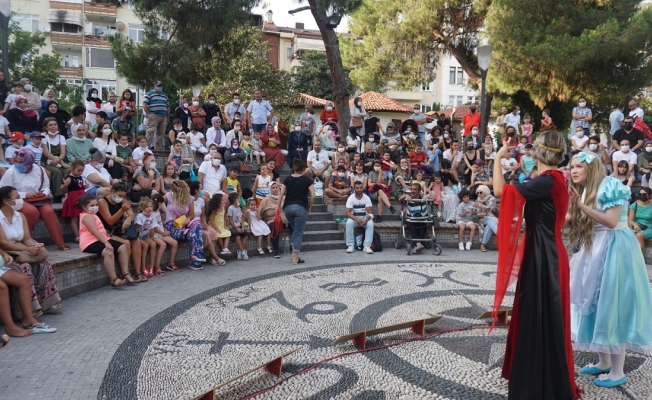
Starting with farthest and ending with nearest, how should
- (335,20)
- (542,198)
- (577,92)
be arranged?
(577,92) → (335,20) → (542,198)

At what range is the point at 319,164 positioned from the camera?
1254 centimetres

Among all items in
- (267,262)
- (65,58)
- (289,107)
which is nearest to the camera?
(267,262)

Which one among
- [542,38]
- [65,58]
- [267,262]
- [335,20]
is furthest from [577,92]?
[65,58]

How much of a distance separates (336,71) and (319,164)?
163 inches

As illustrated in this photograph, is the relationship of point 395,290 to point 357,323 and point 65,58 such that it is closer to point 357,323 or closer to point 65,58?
point 357,323

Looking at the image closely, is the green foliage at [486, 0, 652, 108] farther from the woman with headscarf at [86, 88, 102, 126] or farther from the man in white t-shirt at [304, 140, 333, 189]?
the woman with headscarf at [86, 88, 102, 126]

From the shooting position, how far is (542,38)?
55.7 ft

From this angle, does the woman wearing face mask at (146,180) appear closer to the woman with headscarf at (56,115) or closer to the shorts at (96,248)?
the woman with headscarf at (56,115)

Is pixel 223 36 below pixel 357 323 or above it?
above

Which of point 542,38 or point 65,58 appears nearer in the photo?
point 542,38

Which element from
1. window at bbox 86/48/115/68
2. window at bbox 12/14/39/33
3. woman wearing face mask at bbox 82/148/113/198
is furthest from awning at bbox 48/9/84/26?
woman wearing face mask at bbox 82/148/113/198

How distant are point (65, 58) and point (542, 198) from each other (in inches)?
1741

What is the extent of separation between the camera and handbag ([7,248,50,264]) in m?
5.54

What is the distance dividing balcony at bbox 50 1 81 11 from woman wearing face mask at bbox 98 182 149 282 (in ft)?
125
